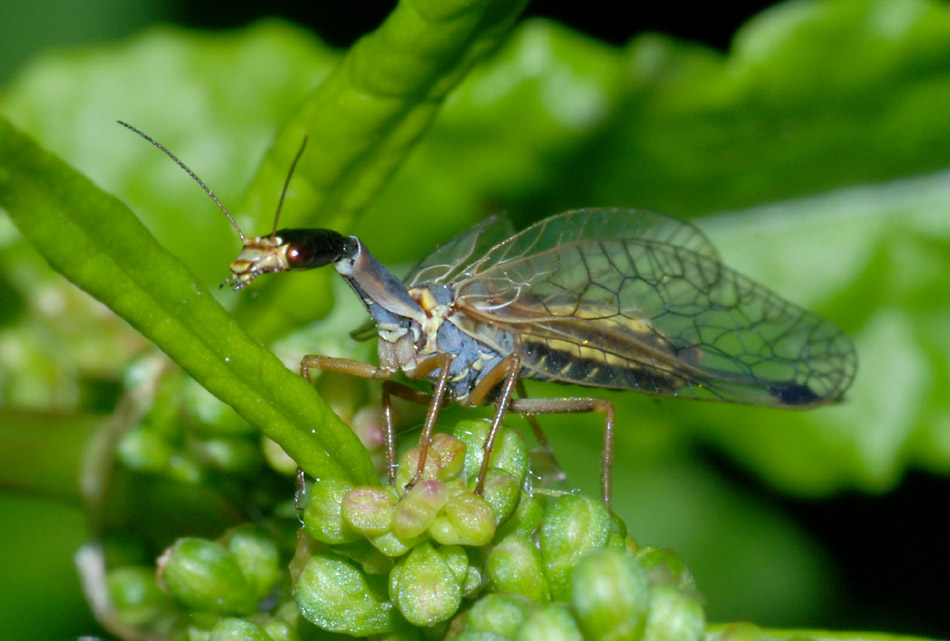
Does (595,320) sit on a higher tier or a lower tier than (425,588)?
higher

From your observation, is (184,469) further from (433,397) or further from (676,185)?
Answer: (676,185)

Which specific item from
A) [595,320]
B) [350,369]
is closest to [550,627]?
[350,369]

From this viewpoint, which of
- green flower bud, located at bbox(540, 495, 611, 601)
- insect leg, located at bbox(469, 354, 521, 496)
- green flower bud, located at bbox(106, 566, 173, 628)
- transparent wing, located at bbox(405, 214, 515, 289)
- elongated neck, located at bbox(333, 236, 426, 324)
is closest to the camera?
green flower bud, located at bbox(540, 495, 611, 601)

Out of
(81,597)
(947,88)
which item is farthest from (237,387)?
(947,88)

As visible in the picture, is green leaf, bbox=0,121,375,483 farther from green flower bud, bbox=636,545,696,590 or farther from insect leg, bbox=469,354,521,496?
insect leg, bbox=469,354,521,496

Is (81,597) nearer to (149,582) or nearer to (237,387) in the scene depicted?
(149,582)

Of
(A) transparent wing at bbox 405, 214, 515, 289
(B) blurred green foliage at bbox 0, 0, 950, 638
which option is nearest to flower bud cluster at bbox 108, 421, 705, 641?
(A) transparent wing at bbox 405, 214, 515, 289
